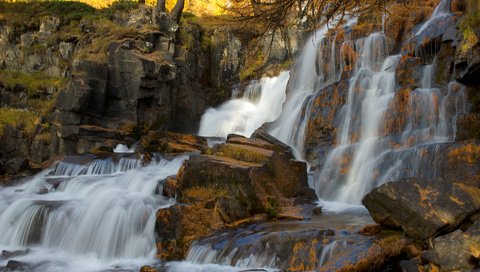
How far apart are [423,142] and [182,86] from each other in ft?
38.6

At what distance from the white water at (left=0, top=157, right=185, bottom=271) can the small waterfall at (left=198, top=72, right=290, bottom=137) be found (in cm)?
917

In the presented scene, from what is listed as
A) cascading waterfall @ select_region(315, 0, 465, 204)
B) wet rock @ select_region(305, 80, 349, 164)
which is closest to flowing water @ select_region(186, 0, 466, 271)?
cascading waterfall @ select_region(315, 0, 465, 204)

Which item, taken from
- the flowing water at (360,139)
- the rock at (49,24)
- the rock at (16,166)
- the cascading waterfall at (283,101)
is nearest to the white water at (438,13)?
the flowing water at (360,139)

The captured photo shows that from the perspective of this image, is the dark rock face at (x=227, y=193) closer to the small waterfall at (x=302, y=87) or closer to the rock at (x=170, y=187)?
the rock at (x=170, y=187)

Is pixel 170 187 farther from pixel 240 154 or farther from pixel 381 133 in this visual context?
pixel 381 133

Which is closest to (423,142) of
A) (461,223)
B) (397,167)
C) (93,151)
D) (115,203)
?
(397,167)

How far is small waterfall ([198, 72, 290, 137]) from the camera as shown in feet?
67.3

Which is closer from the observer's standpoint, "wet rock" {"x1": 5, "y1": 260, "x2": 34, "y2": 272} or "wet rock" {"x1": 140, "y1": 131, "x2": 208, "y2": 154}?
"wet rock" {"x1": 5, "y1": 260, "x2": 34, "y2": 272}

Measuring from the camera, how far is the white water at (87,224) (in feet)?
27.9

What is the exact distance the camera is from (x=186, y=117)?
68.3ft

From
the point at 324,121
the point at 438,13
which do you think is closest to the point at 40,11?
the point at 324,121

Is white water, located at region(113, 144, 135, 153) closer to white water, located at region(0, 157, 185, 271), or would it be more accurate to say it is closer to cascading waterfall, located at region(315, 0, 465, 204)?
white water, located at region(0, 157, 185, 271)

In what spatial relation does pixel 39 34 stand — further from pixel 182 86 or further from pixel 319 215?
→ pixel 319 215

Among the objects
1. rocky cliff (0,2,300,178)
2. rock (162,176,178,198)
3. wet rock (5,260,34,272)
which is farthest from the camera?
rocky cliff (0,2,300,178)
